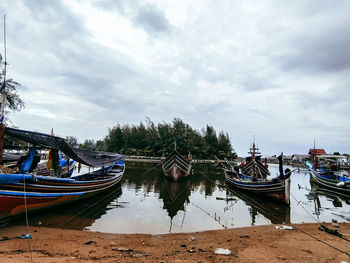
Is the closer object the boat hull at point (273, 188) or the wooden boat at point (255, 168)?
the boat hull at point (273, 188)

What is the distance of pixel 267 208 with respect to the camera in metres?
12.6

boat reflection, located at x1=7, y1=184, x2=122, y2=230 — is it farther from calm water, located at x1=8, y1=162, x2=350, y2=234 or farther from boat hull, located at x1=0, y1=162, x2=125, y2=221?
boat hull, located at x1=0, y1=162, x2=125, y2=221

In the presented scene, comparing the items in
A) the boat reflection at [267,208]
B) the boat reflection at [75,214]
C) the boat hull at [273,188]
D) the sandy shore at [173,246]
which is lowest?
the boat reflection at [75,214]

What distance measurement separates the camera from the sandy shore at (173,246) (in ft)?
17.6

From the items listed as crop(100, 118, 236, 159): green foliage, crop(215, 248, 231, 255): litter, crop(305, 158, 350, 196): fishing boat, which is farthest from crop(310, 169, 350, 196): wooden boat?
crop(100, 118, 236, 159): green foliage

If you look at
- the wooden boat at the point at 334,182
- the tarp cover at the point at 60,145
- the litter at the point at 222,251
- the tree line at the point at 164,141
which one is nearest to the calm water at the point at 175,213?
the litter at the point at 222,251

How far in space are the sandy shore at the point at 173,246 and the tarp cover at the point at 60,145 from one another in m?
4.15

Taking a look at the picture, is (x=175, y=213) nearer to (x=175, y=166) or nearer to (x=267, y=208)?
(x=267, y=208)

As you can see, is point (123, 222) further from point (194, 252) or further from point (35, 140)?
point (35, 140)

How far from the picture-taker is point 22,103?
940 inches

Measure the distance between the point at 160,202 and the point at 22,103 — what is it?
22.4 metres

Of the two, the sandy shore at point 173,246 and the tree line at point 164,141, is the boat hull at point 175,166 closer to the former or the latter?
the sandy shore at point 173,246

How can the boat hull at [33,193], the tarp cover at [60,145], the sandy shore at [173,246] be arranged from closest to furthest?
the sandy shore at [173,246], the boat hull at [33,193], the tarp cover at [60,145]

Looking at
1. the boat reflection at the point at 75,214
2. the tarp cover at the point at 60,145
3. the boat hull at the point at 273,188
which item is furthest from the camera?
Answer: the boat hull at the point at 273,188
